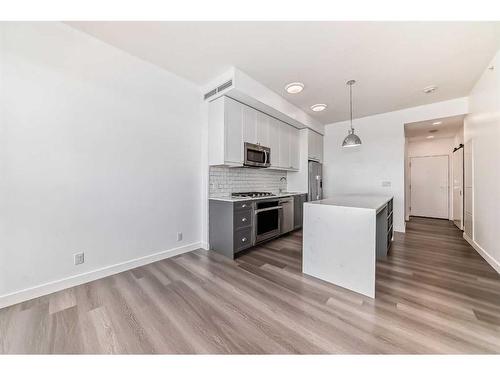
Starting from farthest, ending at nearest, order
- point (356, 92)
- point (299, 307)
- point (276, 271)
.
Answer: point (356, 92) → point (276, 271) → point (299, 307)

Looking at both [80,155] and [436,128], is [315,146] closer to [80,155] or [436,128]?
[436,128]

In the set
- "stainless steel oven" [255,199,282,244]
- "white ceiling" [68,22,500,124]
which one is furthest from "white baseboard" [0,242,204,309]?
"white ceiling" [68,22,500,124]

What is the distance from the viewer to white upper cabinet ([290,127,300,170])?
455cm

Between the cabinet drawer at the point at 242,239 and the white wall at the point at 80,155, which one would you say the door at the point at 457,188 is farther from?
the white wall at the point at 80,155

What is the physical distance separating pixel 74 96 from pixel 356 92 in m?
4.00

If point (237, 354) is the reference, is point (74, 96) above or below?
above

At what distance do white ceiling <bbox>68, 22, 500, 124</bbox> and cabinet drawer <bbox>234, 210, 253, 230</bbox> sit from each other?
79.9 inches

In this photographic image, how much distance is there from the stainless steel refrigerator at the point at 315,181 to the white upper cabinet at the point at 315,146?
0.16 metres

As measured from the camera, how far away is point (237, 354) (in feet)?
4.20

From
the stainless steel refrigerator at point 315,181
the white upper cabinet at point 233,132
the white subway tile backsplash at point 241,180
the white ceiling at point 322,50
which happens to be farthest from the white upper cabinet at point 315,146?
the white upper cabinet at point 233,132

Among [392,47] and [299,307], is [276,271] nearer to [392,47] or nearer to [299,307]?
[299,307]

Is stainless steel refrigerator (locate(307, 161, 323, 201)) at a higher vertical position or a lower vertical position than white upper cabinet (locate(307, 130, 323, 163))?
lower

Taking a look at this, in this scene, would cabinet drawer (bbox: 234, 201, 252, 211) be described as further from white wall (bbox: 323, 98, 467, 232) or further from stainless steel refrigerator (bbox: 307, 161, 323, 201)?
white wall (bbox: 323, 98, 467, 232)
